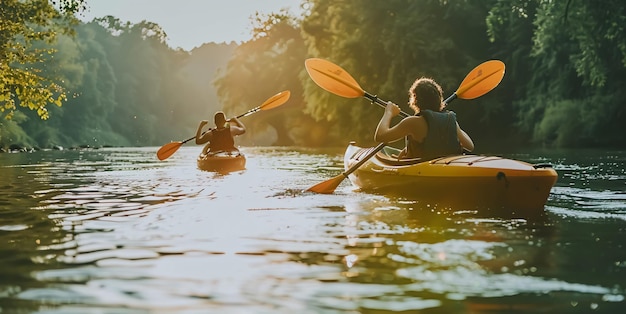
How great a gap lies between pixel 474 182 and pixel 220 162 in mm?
7317

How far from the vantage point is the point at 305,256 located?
4535 millimetres

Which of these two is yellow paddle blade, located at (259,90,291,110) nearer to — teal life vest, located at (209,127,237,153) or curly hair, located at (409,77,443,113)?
teal life vest, located at (209,127,237,153)

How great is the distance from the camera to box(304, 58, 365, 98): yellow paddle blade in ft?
31.5

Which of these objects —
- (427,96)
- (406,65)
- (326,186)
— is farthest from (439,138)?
(406,65)

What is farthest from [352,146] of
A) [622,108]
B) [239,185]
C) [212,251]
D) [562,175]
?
[622,108]

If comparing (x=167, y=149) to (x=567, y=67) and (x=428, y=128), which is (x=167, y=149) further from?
(x=567, y=67)

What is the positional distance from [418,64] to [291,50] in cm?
1722

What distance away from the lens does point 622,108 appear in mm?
22734

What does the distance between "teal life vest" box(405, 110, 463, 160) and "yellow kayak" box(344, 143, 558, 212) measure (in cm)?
16

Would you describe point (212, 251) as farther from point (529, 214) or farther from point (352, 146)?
point (352, 146)

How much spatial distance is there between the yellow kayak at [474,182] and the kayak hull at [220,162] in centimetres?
587

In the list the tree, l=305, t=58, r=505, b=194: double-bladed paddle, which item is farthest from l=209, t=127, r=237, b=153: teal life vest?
l=305, t=58, r=505, b=194: double-bladed paddle

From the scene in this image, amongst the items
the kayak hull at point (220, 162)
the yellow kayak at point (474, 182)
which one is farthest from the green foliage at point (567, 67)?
the yellow kayak at point (474, 182)

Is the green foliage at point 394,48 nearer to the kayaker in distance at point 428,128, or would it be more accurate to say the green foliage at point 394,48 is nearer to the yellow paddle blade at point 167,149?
the yellow paddle blade at point 167,149
